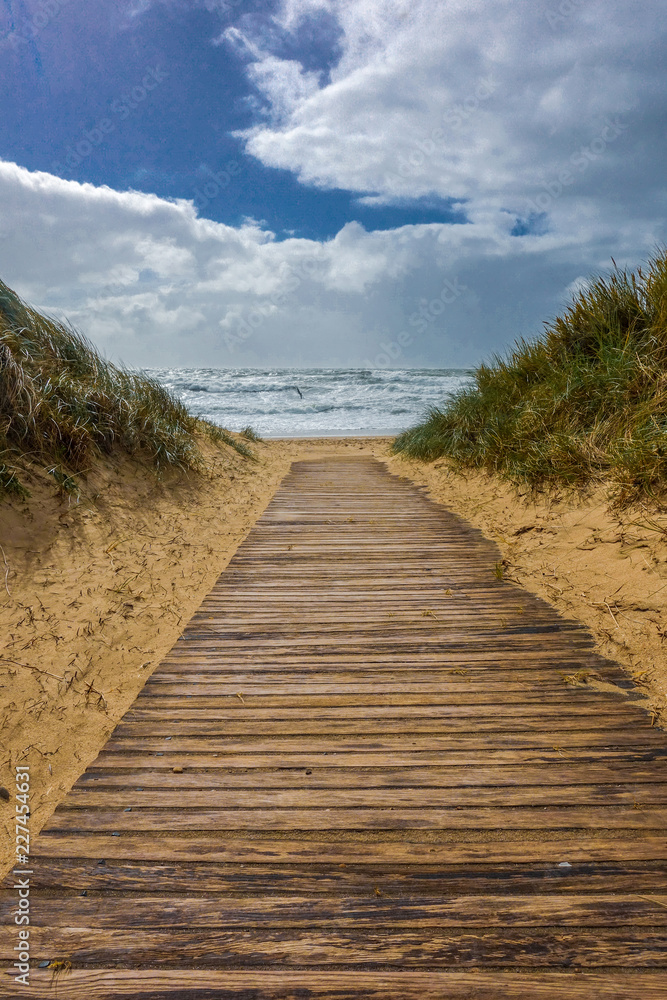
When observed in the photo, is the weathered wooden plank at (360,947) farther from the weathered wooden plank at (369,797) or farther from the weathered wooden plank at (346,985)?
the weathered wooden plank at (369,797)

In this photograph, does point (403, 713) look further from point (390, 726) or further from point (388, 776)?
point (388, 776)

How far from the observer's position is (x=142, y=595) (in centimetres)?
363

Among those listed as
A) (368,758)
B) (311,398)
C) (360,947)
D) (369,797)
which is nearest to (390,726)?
(368,758)

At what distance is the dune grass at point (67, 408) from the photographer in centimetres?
416

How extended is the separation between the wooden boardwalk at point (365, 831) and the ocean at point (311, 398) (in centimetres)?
1327

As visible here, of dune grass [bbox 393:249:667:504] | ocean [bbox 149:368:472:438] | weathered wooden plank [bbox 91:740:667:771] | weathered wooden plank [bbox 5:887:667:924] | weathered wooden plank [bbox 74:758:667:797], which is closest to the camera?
weathered wooden plank [bbox 5:887:667:924]

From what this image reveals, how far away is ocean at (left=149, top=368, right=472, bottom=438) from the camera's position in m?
18.3

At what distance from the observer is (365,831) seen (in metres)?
1.71

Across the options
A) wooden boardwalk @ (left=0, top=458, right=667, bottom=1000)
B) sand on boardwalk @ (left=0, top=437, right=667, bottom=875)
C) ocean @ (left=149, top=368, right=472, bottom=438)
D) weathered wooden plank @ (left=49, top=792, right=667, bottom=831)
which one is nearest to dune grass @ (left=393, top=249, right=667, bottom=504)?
sand on boardwalk @ (left=0, top=437, right=667, bottom=875)

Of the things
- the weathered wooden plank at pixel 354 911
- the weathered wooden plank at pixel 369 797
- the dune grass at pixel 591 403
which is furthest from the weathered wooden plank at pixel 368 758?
the dune grass at pixel 591 403

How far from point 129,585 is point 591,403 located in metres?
4.48

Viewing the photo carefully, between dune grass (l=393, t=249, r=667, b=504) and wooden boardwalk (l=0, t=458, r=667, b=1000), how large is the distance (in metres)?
1.88

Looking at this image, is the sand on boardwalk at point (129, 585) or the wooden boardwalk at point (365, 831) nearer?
the wooden boardwalk at point (365, 831)

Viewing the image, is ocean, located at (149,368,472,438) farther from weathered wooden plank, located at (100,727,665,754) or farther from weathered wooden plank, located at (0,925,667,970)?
weathered wooden plank, located at (0,925,667,970)
